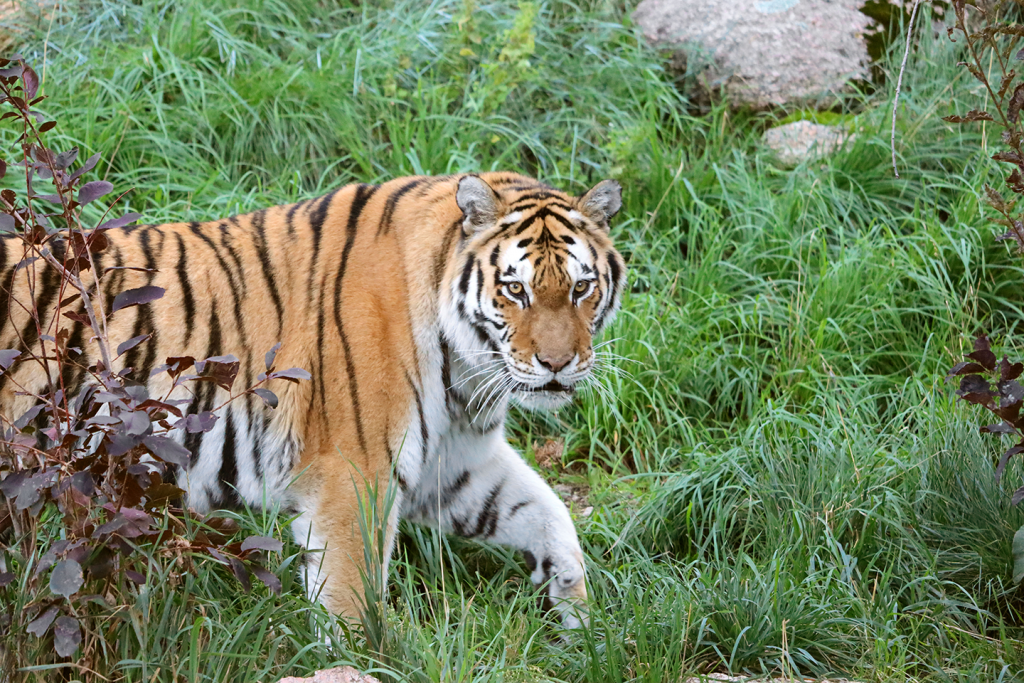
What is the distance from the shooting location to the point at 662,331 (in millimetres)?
4422

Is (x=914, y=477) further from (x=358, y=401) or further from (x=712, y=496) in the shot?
(x=358, y=401)

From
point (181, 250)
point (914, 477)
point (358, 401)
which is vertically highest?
point (181, 250)

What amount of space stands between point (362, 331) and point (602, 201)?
895 millimetres

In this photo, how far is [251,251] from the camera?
3404 millimetres

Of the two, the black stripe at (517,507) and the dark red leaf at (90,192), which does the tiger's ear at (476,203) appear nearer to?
the black stripe at (517,507)

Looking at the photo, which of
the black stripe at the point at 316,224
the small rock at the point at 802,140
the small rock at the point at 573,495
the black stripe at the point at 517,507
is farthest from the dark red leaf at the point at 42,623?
the small rock at the point at 802,140

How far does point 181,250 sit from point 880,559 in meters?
2.50

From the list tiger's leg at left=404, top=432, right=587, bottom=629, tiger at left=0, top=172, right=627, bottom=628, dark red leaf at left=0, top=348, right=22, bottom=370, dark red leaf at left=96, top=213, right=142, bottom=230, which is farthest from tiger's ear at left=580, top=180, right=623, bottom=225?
dark red leaf at left=0, top=348, right=22, bottom=370

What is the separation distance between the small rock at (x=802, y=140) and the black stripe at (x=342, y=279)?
2.71m

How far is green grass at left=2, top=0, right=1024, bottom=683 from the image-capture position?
9.12 feet

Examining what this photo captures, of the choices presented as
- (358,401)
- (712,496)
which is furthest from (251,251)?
(712,496)

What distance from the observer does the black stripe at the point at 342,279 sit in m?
3.09

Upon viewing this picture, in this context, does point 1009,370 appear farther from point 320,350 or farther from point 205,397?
point 205,397

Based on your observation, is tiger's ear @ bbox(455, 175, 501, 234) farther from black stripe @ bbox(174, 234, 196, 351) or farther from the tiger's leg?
black stripe @ bbox(174, 234, 196, 351)
